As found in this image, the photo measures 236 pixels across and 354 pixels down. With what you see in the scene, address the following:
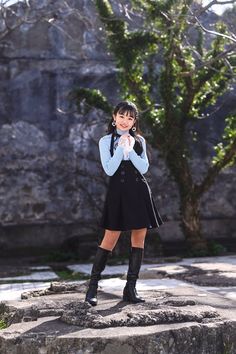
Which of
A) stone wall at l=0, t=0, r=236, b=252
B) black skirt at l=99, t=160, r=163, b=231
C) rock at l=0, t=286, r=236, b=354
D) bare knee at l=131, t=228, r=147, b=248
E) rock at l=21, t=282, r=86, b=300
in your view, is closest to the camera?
rock at l=0, t=286, r=236, b=354

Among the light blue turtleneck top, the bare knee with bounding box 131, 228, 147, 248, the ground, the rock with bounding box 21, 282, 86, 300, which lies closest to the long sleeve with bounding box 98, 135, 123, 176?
the light blue turtleneck top

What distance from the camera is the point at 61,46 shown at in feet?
40.3

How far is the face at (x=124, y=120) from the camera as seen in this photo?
13.4ft

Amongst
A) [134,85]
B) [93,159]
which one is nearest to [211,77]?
[134,85]

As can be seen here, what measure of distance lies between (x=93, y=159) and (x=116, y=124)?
7796mm

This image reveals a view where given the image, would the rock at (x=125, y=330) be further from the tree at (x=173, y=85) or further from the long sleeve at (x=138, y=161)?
the tree at (x=173, y=85)

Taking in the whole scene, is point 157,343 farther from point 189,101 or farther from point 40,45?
point 40,45

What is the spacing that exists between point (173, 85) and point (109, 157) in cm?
642

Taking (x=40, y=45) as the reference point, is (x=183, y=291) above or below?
below

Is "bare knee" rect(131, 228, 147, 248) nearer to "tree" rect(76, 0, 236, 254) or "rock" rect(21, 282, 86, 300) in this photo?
"rock" rect(21, 282, 86, 300)

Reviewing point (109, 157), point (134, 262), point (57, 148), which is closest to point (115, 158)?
point (109, 157)

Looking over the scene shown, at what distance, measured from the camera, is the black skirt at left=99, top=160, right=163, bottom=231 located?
3.98 metres

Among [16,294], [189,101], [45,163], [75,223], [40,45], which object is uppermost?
[40,45]

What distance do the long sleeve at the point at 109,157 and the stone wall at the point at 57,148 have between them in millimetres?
7280
